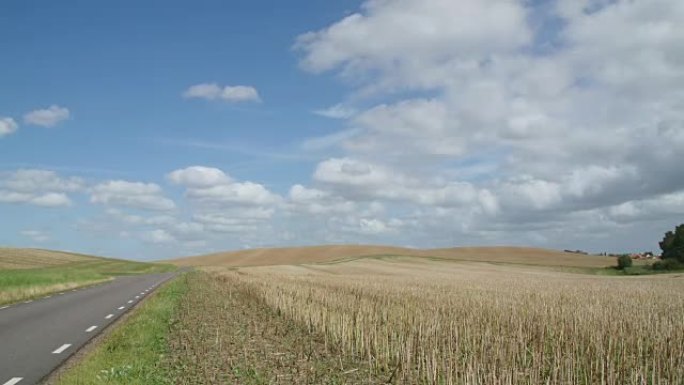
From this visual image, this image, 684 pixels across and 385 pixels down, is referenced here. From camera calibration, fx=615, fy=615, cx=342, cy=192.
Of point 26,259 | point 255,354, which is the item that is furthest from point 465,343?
point 26,259

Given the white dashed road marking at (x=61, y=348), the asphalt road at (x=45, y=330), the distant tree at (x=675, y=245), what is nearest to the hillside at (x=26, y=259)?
the asphalt road at (x=45, y=330)

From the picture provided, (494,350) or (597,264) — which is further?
(597,264)

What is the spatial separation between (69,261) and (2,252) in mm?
11979

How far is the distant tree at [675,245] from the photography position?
92.9 meters

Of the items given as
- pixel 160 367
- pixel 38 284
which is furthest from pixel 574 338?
pixel 38 284

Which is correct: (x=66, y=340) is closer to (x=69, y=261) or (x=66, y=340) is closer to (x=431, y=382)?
(x=431, y=382)

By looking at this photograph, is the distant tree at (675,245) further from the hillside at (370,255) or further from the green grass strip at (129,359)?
the green grass strip at (129,359)

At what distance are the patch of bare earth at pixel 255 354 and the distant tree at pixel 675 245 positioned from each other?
3525 inches

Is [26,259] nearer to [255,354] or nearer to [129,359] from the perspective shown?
[129,359]

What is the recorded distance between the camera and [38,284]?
3766 cm

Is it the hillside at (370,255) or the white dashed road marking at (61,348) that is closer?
the white dashed road marking at (61,348)

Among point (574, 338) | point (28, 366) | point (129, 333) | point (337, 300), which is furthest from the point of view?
point (337, 300)

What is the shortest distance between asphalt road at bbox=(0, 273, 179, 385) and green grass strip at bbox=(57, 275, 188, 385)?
2.07 ft

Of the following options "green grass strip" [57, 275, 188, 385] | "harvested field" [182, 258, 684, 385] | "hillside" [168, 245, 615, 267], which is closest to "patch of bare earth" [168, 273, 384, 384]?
"harvested field" [182, 258, 684, 385]
